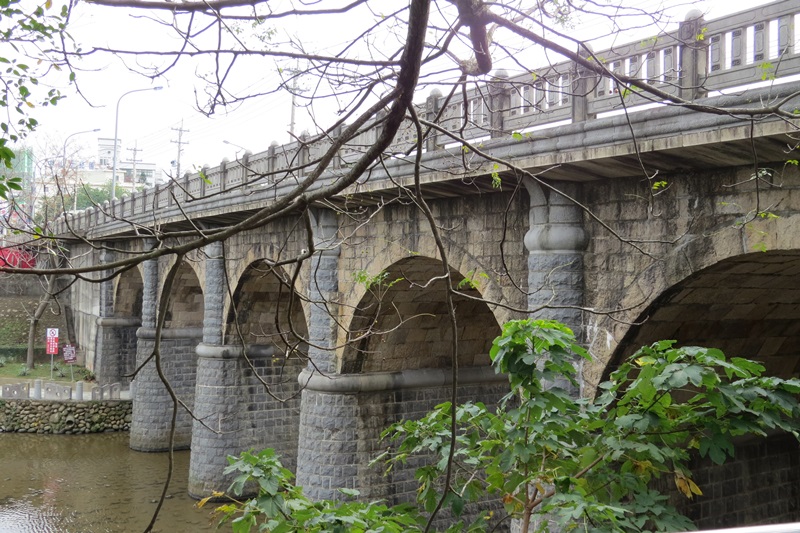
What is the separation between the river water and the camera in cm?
1655

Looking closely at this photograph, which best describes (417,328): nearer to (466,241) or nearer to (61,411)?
(466,241)

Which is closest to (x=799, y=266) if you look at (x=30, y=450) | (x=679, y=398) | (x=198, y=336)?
(x=679, y=398)

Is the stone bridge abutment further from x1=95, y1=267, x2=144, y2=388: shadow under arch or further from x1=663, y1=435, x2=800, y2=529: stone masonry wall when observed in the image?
x1=95, y1=267, x2=144, y2=388: shadow under arch

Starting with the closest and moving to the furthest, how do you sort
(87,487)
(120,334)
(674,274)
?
(674,274)
(87,487)
(120,334)

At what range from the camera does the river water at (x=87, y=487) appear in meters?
16.5

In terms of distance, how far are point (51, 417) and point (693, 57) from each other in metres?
23.5

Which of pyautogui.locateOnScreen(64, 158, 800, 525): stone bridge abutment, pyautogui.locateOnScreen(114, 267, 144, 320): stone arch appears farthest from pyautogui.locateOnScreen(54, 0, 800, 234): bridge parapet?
pyautogui.locateOnScreen(114, 267, 144, 320): stone arch

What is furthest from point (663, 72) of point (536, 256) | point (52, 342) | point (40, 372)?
point (40, 372)

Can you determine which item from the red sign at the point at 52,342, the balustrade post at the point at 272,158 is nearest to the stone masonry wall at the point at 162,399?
the red sign at the point at 52,342

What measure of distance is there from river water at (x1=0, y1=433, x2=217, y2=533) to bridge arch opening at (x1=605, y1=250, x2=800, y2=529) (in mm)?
9518

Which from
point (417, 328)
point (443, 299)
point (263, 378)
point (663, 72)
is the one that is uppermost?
point (663, 72)

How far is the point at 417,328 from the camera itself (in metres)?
13.7

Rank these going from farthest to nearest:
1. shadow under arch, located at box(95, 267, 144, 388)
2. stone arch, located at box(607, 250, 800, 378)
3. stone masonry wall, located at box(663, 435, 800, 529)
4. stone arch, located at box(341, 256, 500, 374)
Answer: shadow under arch, located at box(95, 267, 144, 388), stone arch, located at box(341, 256, 500, 374), stone masonry wall, located at box(663, 435, 800, 529), stone arch, located at box(607, 250, 800, 378)

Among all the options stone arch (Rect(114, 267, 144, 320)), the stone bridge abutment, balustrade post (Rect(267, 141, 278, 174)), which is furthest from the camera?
stone arch (Rect(114, 267, 144, 320))
